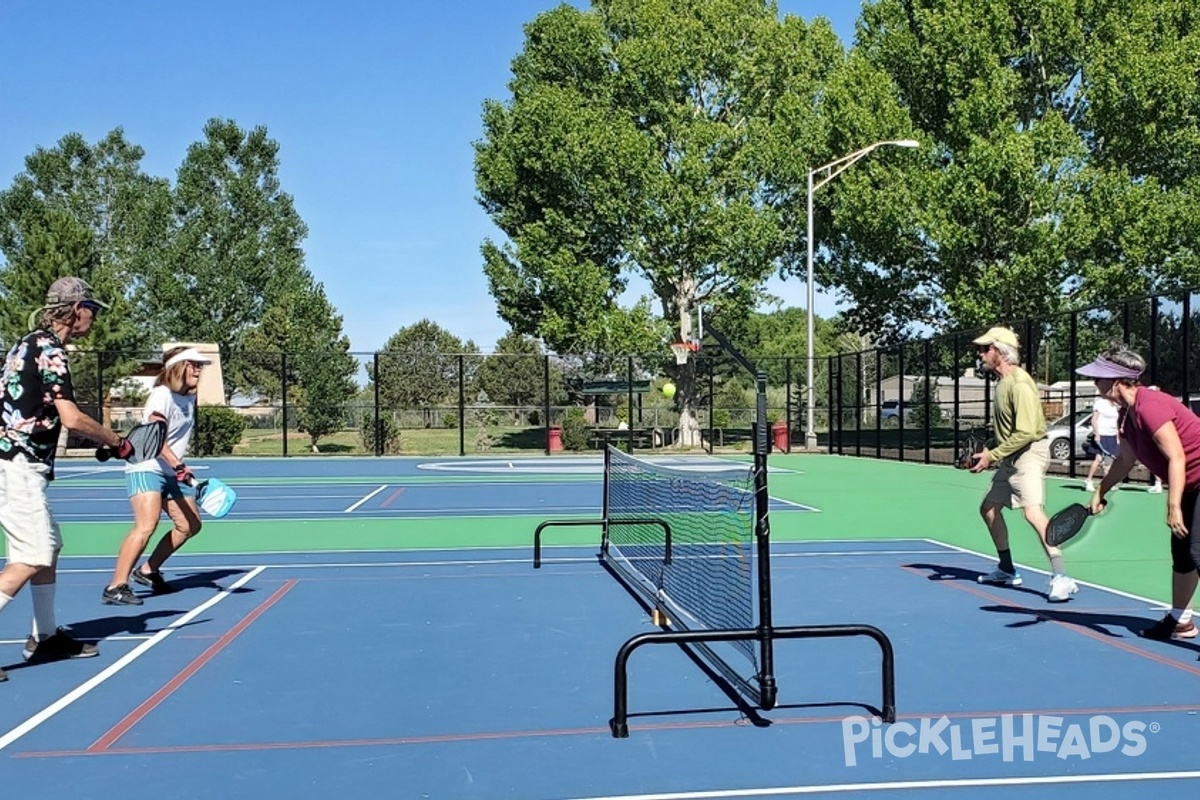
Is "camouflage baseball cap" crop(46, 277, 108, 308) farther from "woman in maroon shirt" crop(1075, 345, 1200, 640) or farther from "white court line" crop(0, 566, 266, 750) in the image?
"woman in maroon shirt" crop(1075, 345, 1200, 640)

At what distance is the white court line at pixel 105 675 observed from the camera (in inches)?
198

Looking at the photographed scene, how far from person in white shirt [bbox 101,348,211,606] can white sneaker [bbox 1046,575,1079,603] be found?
6.23m

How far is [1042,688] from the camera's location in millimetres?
5676

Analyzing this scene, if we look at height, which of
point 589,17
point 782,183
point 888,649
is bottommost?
point 888,649

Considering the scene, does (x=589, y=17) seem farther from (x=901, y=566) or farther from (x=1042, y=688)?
(x=1042, y=688)

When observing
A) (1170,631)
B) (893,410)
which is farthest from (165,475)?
(893,410)

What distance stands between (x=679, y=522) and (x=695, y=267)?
79.8 ft

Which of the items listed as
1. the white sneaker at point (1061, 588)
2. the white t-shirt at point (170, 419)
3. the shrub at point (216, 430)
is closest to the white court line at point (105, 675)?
the white t-shirt at point (170, 419)

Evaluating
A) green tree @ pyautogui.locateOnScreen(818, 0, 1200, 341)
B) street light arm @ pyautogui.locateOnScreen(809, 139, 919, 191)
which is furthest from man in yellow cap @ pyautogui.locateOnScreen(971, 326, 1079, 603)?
green tree @ pyautogui.locateOnScreen(818, 0, 1200, 341)

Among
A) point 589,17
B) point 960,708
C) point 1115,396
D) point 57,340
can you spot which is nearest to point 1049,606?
point 1115,396

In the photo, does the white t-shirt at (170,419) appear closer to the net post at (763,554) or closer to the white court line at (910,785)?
the net post at (763,554)

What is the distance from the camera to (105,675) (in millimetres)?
6031

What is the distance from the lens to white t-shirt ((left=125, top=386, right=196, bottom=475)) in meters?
7.88

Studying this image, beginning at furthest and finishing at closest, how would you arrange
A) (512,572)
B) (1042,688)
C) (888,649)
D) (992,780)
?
(512,572), (1042,688), (888,649), (992,780)
